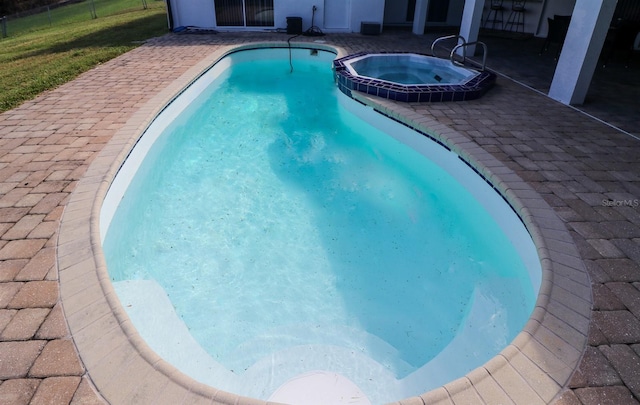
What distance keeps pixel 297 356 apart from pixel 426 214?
2.79m

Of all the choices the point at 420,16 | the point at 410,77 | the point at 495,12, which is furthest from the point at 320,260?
the point at 495,12

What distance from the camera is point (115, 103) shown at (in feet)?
22.2

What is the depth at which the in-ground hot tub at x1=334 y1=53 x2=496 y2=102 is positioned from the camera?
708cm

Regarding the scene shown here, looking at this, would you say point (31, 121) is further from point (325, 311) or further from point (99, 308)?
point (325, 311)

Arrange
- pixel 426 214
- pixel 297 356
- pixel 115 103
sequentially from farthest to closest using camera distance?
pixel 115 103 < pixel 426 214 < pixel 297 356

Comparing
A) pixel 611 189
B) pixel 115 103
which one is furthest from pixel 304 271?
pixel 115 103

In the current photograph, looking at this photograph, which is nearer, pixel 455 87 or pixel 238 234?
pixel 238 234

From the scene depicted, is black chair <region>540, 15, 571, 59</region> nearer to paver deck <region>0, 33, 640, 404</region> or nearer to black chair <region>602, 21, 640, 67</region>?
black chair <region>602, 21, 640, 67</region>

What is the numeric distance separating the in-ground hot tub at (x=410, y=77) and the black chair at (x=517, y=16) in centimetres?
644

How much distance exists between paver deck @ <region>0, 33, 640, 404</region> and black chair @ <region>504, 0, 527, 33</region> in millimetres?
7453

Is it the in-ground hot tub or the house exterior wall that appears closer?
the in-ground hot tub

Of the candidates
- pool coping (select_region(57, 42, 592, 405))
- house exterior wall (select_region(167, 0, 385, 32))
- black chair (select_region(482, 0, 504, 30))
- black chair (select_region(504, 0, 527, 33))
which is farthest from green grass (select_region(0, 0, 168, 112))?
black chair (select_region(504, 0, 527, 33))

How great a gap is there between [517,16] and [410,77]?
24.0 ft

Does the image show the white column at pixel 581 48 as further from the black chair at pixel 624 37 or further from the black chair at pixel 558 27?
the black chair at pixel 624 37
